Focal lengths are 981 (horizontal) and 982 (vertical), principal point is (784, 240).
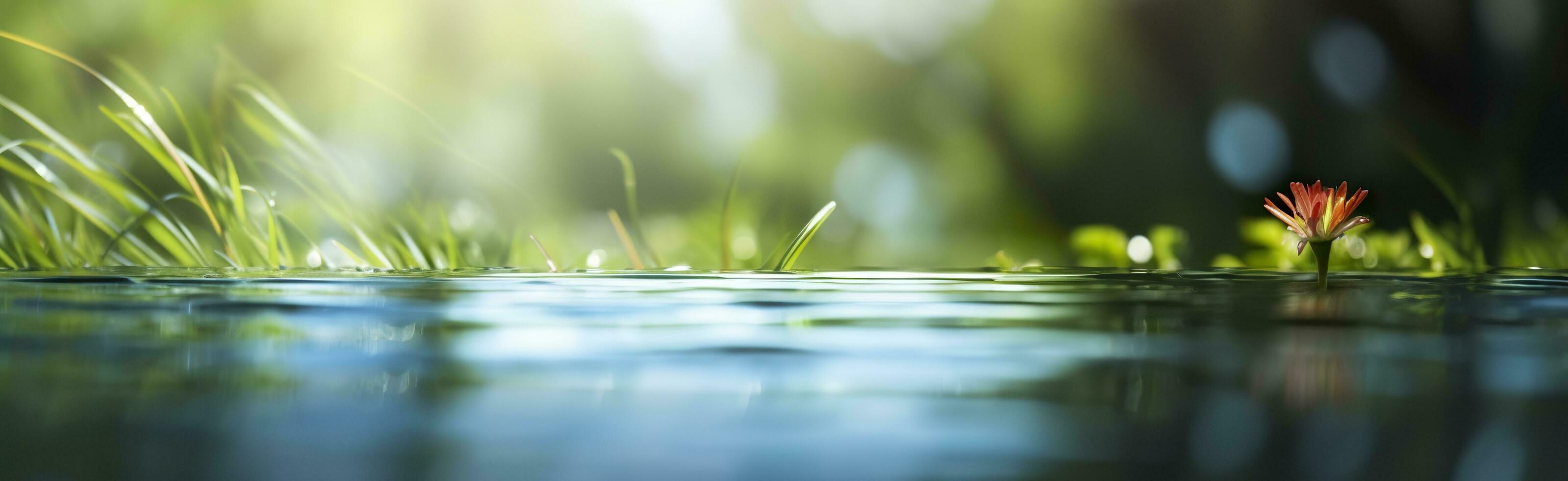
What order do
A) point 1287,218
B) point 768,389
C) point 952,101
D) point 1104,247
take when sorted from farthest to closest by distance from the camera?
point 952,101 → point 1104,247 → point 1287,218 → point 768,389

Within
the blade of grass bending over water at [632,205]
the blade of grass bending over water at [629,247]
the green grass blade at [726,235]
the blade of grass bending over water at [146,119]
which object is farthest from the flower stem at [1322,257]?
the blade of grass bending over water at [146,119]

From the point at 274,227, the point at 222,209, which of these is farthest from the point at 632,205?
the point at 222,209

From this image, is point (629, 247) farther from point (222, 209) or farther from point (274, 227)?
point (222, 209)

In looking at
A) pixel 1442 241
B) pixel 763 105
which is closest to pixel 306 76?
pixel 763 105

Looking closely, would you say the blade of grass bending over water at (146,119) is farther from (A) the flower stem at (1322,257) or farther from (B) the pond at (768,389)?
(A) the flower stem at (1322,257)

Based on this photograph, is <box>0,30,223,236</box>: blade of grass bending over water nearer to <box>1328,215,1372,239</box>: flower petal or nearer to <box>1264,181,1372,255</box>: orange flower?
<box>1264,181,1372,255</box>: orange flower

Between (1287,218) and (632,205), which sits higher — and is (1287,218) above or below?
below

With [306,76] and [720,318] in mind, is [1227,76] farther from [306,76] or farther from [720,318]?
[306,76]
